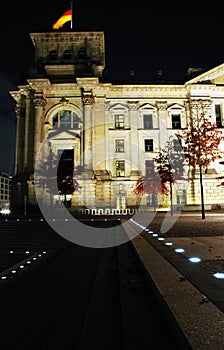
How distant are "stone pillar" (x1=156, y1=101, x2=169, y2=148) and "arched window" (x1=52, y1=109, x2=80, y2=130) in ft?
45.3

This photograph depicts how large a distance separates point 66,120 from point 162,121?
53.0 feet

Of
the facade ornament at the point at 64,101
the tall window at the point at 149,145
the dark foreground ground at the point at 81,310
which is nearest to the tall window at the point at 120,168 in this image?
the tall window at the point at 149,145

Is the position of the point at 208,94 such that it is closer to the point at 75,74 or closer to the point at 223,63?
the point at 223,63

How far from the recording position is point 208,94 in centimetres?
4666

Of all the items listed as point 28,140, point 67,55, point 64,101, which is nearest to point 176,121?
point 64,101

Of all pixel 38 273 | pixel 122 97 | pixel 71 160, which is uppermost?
pixel 122 97

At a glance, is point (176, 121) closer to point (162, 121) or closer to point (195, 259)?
point (162, 121)

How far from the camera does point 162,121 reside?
46688 millimetres

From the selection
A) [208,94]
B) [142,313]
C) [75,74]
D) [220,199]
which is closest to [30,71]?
[75,74]

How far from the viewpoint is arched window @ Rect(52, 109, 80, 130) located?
45.9 metres

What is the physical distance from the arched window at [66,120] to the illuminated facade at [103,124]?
0.16m

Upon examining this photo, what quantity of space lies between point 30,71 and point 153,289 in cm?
5028

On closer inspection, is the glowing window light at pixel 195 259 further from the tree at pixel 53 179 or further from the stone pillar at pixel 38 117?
the stone pillar at pixel 38 117

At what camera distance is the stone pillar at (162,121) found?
46.4 metres
